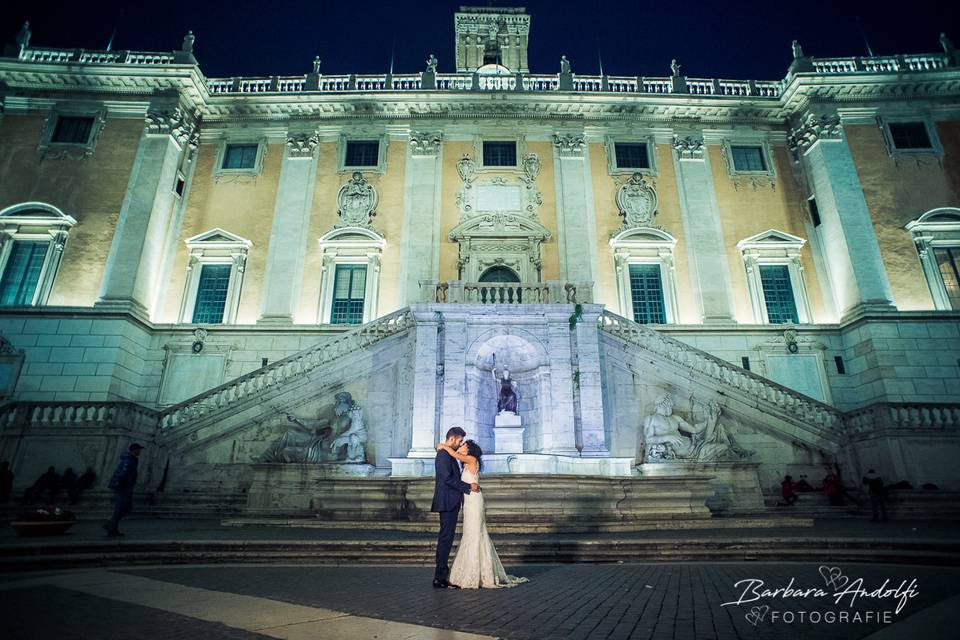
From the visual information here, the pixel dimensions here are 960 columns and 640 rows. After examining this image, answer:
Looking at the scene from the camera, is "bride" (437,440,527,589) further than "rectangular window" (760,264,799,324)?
No

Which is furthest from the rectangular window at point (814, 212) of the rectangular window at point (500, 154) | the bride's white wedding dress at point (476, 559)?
the bride's white wedding dress at point (476, 559)

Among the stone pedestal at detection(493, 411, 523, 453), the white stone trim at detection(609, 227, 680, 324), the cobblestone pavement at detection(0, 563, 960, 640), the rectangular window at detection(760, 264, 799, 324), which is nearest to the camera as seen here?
the cobblestone pavement at detection(0, 563, 960, 640)

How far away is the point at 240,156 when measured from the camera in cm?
2620

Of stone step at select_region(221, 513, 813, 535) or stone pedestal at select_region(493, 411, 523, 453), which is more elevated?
stone pedestal at select_region(493, 411, 523, 453)

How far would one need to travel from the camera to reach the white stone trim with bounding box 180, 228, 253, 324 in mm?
23578

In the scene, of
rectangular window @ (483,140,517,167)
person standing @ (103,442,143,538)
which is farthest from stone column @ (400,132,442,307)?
person standing @ (103,442,143,538)

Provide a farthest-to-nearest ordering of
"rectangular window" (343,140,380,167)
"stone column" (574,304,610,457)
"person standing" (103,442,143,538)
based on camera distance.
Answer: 1. "rectangular window" (343,140,380,167)
2. "stone column" (574,304,610,457)
3. "person standing" (103,442,143,538)

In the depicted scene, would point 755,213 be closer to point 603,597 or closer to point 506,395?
point 506,395

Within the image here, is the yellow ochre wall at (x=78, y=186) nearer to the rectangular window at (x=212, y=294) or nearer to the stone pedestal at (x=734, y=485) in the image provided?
the rectangular window at (x=212, y=294)

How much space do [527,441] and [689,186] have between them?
631 inches

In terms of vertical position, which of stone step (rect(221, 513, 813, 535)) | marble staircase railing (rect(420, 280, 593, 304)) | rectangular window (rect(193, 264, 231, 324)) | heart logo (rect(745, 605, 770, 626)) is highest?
rectangular window (rect(193, 264, 231, 324))

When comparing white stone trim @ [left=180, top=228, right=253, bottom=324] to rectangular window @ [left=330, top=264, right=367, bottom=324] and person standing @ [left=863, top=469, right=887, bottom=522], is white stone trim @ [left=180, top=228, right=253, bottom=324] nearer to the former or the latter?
rectangular window @ [left=330, top=264, right=367, bottom=324]

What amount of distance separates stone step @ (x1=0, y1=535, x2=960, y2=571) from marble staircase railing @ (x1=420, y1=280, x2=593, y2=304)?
33.6 ft

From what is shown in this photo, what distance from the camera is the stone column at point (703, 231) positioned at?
23328mm
